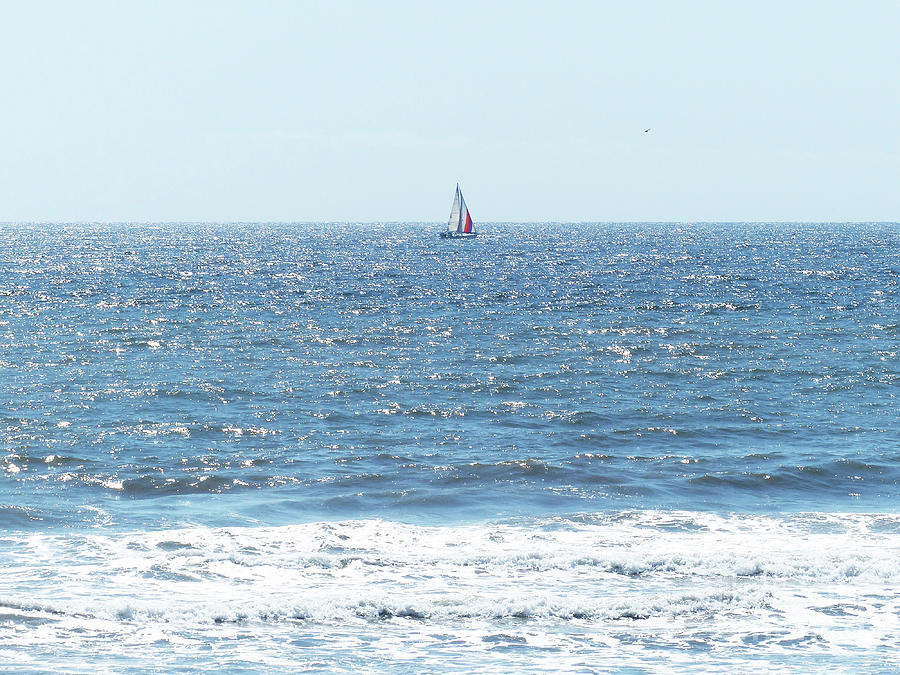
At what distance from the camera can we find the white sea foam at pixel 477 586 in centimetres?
1650

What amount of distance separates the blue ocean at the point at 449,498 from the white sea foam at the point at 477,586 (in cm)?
7

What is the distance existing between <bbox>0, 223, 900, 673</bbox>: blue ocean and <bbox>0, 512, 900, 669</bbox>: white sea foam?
0.07m

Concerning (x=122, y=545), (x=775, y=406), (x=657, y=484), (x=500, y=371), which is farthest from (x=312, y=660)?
(x=500, y=371)

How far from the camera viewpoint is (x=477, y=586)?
62.0 ft

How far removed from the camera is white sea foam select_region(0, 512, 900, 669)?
16.5 meters

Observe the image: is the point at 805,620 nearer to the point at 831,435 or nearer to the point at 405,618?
the point at 405,618

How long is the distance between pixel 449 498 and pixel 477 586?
651cm

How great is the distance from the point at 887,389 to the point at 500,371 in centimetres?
1509
